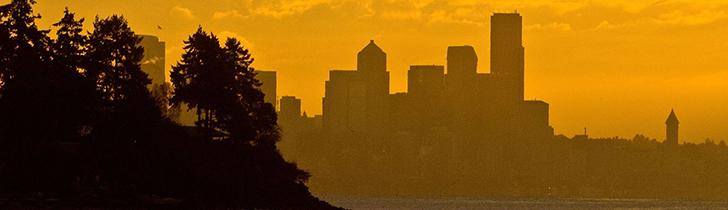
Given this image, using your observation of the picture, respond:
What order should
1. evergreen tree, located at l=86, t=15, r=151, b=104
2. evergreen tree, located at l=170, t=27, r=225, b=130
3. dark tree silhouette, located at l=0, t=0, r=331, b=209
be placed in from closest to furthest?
dark tree silhouette, located at l=0, t=0, r=331, b=209, evergreen tree, located at l=86, t=15, r=151, b=104, evergreen tree, located at l=170, t=27, r=225, b=130

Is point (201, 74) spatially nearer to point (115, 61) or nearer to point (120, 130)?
point (115, 61)

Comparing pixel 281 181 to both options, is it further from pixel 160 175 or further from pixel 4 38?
pixel 4 38

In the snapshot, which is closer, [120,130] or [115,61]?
[120,130]

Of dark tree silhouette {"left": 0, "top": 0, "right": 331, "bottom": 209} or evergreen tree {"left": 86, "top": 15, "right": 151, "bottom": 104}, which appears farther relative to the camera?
evergreen tree {"left": 86, "top": 15, "right": 151, "bottom": 104}

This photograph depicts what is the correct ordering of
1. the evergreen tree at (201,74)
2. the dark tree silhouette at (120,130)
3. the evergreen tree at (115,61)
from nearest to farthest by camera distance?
the dark tree silhouette at (120,130), the evergreen tree at (115,61), the evergreen tree at (201,74)

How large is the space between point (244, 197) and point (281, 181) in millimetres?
11823

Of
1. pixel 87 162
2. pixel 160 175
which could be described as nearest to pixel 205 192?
pixel 160 175

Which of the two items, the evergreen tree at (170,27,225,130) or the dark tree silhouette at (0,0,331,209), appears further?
the evergreen tree at (170,27,225,130)

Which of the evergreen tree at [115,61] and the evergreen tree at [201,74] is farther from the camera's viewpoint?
the evergreen tree at [201,74]

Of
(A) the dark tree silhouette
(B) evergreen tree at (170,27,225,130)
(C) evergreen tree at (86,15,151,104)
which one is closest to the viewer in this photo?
(A) the dark tree silhouette

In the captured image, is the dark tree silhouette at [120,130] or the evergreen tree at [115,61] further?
the evergreen tree at [115,61]

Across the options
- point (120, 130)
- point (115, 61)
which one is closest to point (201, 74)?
point (115, 61)

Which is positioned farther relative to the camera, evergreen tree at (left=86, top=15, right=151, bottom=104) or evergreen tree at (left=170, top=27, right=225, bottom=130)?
evergreen tree at (left=170, top=27, right=225, bottom=130)

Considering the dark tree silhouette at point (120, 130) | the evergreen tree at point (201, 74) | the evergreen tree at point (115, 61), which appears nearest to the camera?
the dark tree silhouette at point (120, 130)
